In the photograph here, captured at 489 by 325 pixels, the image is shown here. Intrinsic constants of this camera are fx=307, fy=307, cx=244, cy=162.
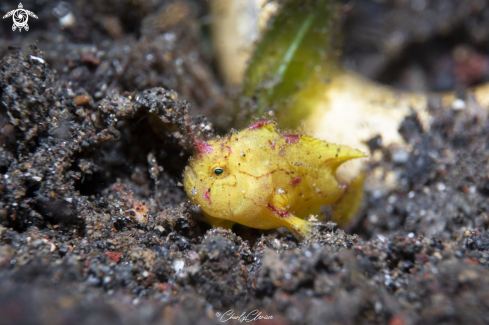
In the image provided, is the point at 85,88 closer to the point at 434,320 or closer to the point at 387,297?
the point at 387,297

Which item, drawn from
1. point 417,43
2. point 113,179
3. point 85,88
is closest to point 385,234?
point 113,179

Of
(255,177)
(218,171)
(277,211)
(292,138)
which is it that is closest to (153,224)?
(218,171)

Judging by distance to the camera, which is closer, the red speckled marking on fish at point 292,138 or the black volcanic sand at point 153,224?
the black volcanic sand at point 153,224

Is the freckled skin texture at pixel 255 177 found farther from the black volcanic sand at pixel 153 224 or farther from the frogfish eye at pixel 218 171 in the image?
the black volcanic sand at pixel 153 224

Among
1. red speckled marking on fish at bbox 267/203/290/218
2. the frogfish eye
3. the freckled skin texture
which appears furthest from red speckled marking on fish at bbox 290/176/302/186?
the frogfish eye

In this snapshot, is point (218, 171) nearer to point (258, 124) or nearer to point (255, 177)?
point (255, 177)

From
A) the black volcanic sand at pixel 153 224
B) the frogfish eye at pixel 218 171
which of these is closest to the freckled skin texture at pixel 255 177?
the frogfish eye at pixel 218 171
